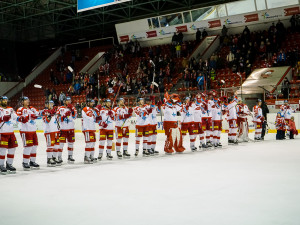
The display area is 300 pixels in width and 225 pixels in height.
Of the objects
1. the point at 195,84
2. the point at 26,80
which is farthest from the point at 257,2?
the point at 26,80

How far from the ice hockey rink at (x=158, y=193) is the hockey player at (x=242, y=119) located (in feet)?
15.5

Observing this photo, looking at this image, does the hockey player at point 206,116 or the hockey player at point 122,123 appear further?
the hockey player at point 206,116

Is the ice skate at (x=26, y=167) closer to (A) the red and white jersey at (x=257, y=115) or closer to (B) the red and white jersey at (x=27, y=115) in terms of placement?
(B) the red and white jersey at (x=27, y=115)

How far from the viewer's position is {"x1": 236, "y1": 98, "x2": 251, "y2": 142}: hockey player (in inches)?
538

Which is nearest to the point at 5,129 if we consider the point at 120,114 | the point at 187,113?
the point at 120,114

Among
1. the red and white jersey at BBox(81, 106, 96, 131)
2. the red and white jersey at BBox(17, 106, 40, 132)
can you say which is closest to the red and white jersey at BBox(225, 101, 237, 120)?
the red and white jersey at BBox(81, 106, 96, 131)

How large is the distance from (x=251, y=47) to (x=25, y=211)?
19.6m

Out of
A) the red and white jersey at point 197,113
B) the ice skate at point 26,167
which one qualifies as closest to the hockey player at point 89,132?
the ice skate at point 26,167

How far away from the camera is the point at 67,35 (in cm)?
3441

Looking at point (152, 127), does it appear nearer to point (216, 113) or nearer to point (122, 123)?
point (122, 123)

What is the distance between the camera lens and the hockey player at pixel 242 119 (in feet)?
44.8

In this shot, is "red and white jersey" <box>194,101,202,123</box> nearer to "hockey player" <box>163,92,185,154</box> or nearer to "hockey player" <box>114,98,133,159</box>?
"hockey player" <box>163,92,185,154</box>

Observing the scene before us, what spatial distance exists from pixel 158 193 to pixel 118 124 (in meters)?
5.33

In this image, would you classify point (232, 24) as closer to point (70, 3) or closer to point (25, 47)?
point (70, 3)
